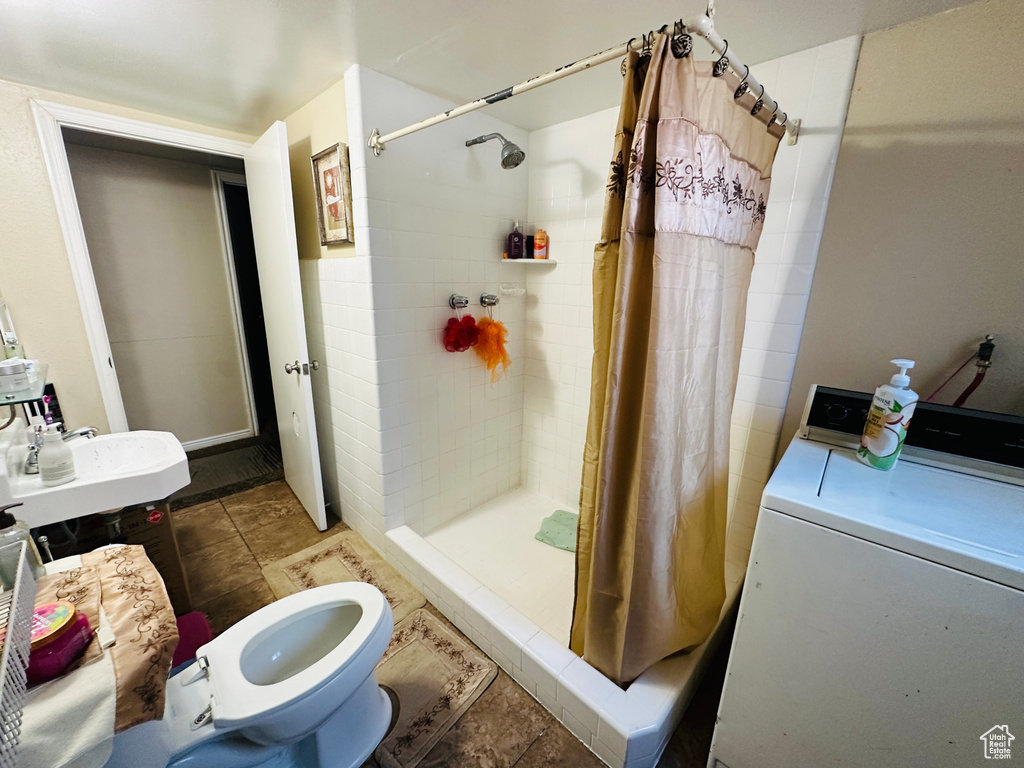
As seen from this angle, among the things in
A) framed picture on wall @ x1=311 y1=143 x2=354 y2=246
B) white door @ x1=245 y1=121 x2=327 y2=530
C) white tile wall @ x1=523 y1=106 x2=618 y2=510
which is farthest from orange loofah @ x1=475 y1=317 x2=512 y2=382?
white door @ x1=245 y1=121 x2=327 y2=530

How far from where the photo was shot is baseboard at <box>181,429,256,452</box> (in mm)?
2926

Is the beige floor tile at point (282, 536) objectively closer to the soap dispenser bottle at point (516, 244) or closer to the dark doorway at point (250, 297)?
the dark doorway at point (250, 297)

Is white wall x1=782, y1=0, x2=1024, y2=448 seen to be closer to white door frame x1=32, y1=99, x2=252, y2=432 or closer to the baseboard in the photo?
white door frame x1=32, y1=99, x2=252, y2=432

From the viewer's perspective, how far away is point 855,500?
2.78 ft

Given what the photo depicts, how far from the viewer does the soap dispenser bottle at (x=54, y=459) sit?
1.18 m

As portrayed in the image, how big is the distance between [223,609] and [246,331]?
7.12 ft

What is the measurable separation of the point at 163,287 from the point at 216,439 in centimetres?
114

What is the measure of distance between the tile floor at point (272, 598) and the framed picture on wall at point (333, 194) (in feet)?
4.97

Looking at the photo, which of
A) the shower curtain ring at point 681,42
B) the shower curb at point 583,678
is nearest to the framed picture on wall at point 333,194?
the shower curtain ring at point 681,42

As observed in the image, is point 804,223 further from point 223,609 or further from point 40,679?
point 223,609

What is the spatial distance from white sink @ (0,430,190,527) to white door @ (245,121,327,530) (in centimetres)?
57

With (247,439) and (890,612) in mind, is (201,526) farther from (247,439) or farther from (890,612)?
(890,612)
